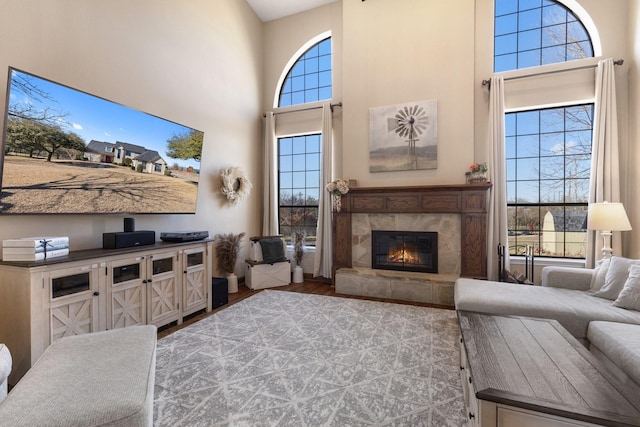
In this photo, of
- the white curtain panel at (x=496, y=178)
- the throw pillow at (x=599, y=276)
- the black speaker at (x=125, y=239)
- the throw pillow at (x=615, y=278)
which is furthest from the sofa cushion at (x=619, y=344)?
the black speaker at (x=125, y=239)

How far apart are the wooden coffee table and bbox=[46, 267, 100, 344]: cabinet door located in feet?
9.45

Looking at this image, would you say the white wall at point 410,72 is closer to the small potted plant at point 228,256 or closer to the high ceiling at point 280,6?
the high ceiling at point 280,6

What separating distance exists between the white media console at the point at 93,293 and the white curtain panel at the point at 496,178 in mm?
4217

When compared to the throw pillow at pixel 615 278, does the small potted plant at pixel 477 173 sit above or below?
above

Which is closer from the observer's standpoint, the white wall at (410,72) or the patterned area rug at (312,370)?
the patterned area rug at (312,370)

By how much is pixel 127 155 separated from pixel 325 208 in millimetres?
3122

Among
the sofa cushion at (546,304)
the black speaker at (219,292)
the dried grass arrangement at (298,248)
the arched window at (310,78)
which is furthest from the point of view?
the arched window at (310,78)

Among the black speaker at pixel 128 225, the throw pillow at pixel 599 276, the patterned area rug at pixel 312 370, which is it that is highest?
the black speaker at pixel 128 225

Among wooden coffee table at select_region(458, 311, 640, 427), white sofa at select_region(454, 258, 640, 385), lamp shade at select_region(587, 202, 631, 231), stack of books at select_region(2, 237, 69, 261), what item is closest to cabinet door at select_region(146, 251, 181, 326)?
stack of books at select_region(2, 237, 69, 261)

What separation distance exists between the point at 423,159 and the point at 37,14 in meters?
4.72

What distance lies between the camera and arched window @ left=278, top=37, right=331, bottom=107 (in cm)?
537

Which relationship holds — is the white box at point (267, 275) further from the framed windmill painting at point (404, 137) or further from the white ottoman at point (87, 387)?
the white ottoman at point (87, 387)

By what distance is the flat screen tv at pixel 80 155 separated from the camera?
6.83ft

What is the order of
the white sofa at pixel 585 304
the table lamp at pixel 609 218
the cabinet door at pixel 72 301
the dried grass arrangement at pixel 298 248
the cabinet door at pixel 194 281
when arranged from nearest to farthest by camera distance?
the white sofa at pixel 585 304 → the cabinet door at pixel 72 301 → the table lamp at pixel 609 218 → the cabinet door at pixel 194 281 → the dried grass arrangement at pixel 298 248
